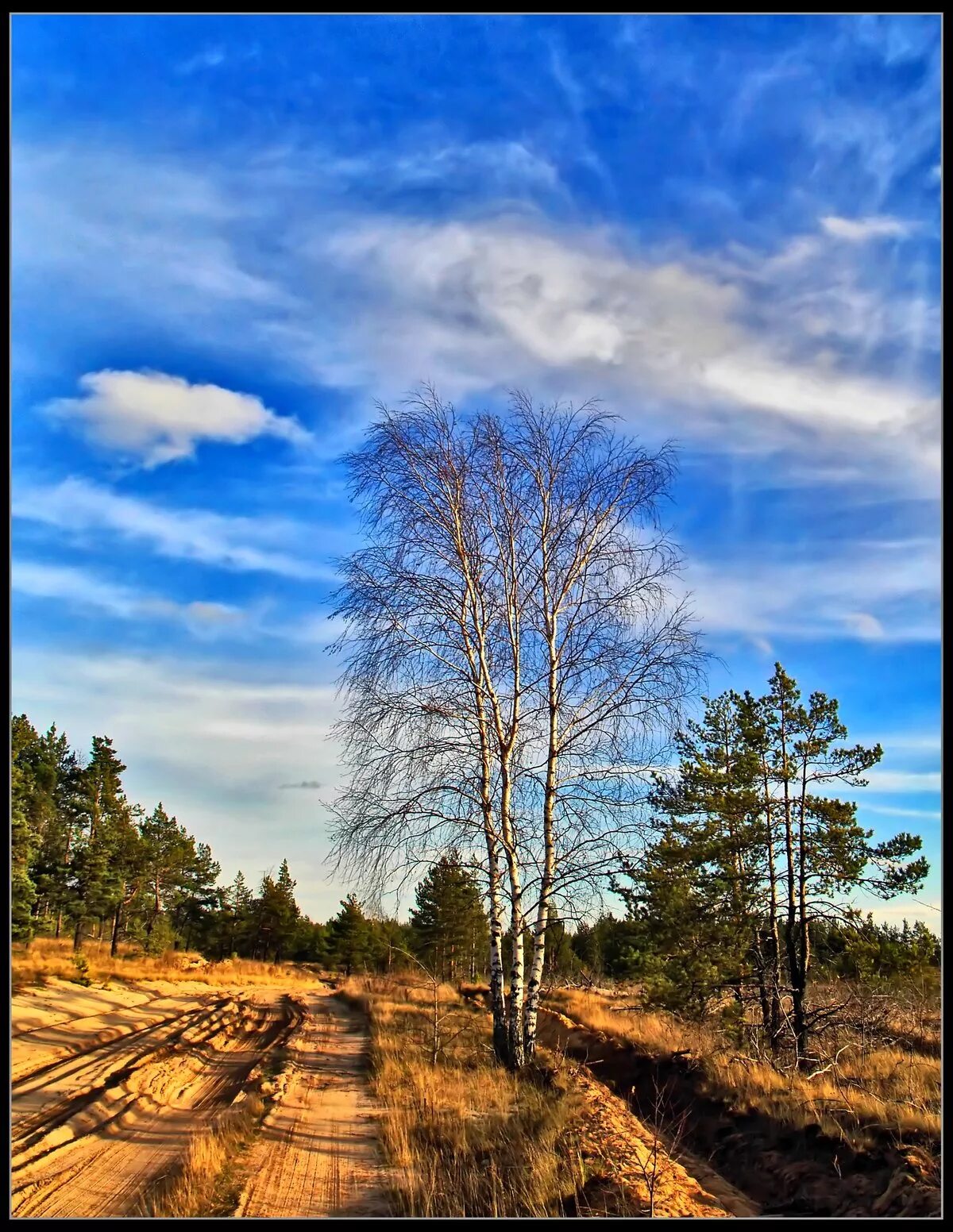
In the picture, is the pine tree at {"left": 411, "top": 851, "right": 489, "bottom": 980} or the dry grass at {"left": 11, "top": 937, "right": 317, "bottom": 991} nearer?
the dry grass at {"left": 11, "top": 937, "right": 317, "bottom": 991}

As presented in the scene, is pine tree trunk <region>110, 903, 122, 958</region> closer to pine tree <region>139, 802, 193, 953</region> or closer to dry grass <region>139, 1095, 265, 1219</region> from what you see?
Result: pine tree <region>139, 802, 193, 953</region>

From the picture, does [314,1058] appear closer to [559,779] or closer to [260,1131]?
[260,1131]

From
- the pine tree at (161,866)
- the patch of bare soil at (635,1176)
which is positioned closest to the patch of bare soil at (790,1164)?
the patch of bare soil at (635,1176)

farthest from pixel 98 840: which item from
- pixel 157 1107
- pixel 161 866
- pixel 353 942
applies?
pixel 157 1107

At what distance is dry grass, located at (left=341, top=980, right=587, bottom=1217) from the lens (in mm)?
6125

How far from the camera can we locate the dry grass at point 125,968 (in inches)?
1011

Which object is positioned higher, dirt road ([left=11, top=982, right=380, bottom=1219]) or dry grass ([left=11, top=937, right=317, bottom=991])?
dirt road ([left=11, top=982, right=380, bottom=1219])

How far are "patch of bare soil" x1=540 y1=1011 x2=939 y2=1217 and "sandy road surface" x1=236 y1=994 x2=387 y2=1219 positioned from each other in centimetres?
297

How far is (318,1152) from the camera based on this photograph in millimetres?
7867

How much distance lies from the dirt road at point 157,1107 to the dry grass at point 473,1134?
1.44ft

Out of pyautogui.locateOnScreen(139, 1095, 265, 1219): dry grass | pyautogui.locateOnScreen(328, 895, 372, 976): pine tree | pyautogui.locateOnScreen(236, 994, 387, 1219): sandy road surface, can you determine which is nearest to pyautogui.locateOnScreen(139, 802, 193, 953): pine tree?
pyautogui.locateOnScreen(328, 895, 372, 976): pine tree

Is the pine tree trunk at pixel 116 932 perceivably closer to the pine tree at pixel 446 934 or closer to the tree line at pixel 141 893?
the tree line at pixel 141 893

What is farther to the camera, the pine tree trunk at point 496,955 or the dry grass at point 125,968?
the dry grass at point 125,968

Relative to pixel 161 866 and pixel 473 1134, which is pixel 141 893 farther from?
pixel 473 1134
